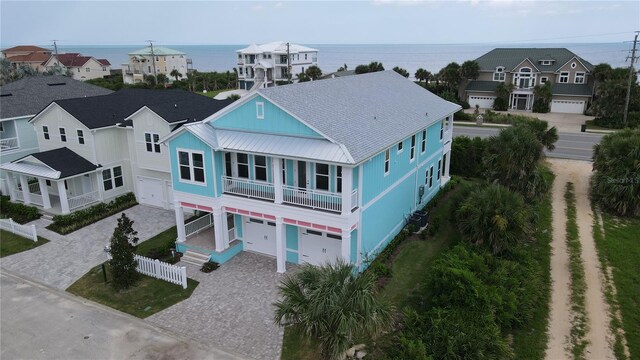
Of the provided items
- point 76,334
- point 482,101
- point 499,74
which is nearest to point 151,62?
point 482,101

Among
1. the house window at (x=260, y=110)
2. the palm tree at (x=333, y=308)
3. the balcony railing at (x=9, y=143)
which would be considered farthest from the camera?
the balcony railing at (x=9, y=143)

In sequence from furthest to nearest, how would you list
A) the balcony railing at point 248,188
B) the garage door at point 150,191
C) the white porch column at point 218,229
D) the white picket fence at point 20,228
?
the garage door at point 150,191 < the white picket fence at point 20,228 < the white porch column at point 218,229 < the balcony railing at point 248,188

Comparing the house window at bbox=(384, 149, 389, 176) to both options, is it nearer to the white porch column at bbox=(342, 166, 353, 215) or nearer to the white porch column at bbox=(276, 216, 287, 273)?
the white porch column at bbox=(342, 166, 353, 215)

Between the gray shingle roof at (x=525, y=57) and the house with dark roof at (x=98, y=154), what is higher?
the gray shingle roof at (x=525, y=57)

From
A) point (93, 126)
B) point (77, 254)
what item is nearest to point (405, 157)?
point (77, 254)

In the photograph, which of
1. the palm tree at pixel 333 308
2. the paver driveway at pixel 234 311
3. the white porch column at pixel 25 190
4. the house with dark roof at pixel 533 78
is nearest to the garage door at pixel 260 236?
the paver driveway at pixel 234 311

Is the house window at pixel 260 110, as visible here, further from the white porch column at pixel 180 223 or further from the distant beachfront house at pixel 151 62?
the distant beachfront house at pixel 151 62

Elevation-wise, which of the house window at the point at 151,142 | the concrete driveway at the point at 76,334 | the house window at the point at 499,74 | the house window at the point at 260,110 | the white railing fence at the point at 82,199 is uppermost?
the house window at the point at 499,74
